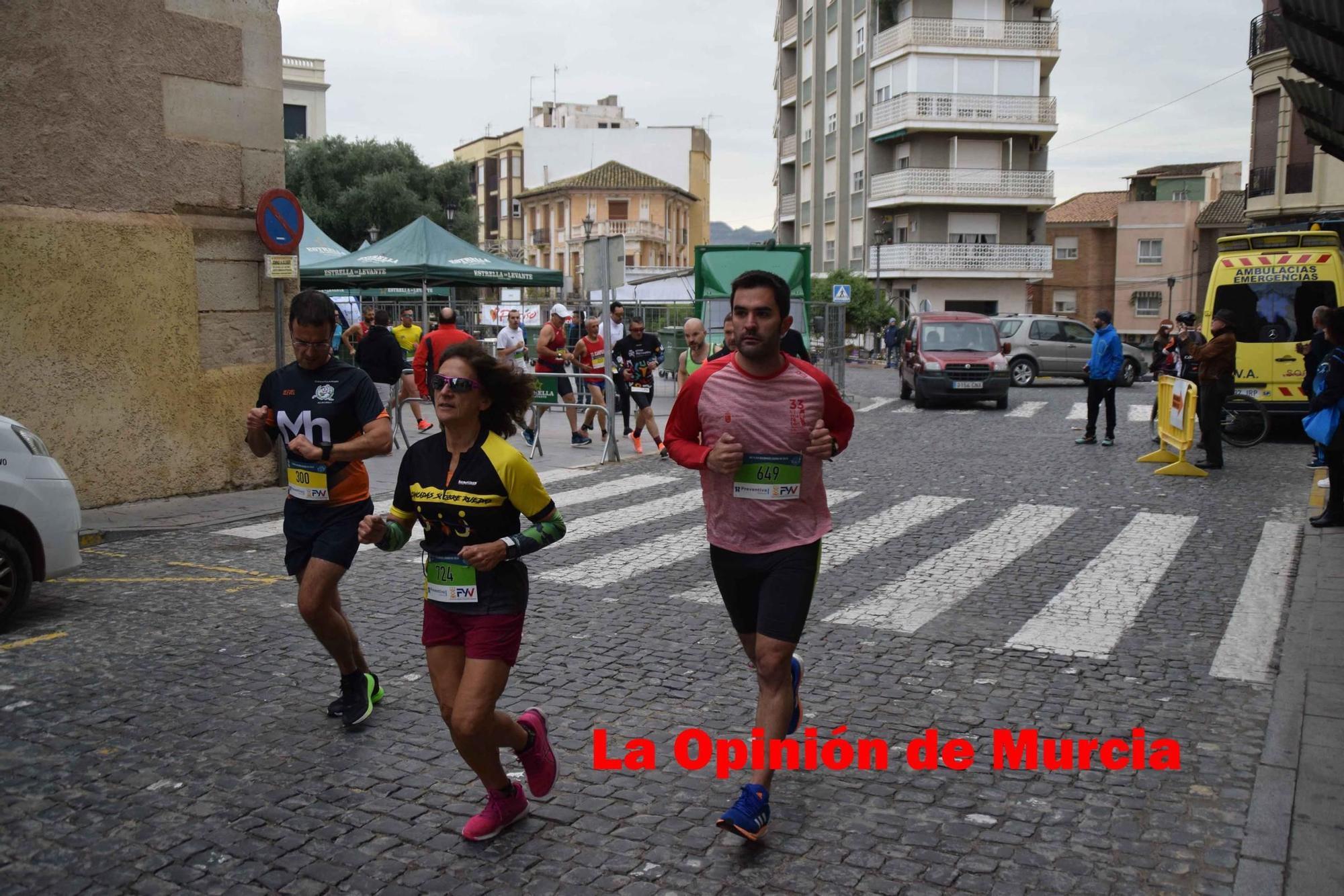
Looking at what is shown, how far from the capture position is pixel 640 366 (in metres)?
16.2

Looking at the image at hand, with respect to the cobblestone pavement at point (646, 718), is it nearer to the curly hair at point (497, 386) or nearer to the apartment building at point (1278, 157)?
the curly hair at point (497, 386)

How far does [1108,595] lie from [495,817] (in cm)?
515

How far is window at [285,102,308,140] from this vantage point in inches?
2761

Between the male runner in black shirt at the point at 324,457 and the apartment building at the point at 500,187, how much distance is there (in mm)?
83947

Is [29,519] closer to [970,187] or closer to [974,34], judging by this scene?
[970,187]

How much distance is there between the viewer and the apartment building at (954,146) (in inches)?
2023

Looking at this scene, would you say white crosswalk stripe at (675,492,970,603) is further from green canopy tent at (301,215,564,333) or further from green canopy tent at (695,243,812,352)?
green canopy tent at (301,215,564,333)

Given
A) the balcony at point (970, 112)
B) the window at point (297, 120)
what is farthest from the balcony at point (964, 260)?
the window at point (297, 120)

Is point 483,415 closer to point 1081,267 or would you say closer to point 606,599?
point 606,599

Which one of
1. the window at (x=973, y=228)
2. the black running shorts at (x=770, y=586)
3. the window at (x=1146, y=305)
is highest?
the window at (x=973, y=228)

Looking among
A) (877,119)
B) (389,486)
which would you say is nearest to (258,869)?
(389,486)

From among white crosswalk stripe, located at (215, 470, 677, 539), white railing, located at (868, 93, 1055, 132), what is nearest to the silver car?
white crosswalk stripe, located at (215, 470, 677, 539)

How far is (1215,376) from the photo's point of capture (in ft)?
47.1

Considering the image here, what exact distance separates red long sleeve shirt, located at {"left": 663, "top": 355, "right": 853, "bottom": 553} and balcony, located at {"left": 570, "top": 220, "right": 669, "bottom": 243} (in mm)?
78835
